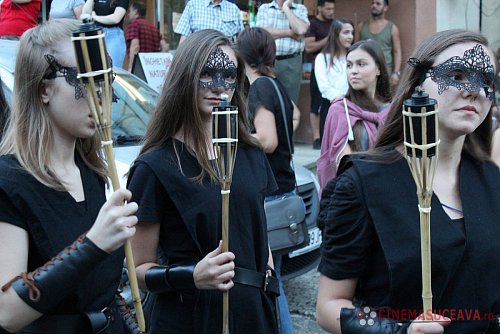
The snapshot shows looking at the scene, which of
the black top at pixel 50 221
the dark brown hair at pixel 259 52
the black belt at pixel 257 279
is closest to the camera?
the black top at pixel 50 221

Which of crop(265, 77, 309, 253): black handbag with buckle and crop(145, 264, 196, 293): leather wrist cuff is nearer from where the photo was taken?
crop(145, 264, 196, 293): leather wrist cuff

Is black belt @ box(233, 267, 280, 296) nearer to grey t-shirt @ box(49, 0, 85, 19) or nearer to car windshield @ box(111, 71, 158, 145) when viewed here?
car windshield @ box(111, 71, 158, 145)

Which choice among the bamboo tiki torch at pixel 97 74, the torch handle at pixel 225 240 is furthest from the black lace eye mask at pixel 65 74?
the torch handle at pixel 225 240

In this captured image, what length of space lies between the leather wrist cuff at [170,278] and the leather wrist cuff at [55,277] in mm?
584

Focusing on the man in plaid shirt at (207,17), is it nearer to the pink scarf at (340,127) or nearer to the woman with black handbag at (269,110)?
the woman with black handbag at (269,110)

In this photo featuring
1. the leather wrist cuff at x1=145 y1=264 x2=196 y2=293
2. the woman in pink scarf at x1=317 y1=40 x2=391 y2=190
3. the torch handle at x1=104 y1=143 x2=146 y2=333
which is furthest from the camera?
the woman in pink scarf at x1=317 y1=40 x2=391 y2=190

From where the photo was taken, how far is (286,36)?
9797 millimetres

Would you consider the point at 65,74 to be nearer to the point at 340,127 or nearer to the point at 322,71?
the point at 340,127

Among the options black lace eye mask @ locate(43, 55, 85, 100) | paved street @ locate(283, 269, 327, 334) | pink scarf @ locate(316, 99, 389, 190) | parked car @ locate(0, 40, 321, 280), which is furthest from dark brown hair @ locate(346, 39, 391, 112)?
black lace eye mask @ locate(43, 55, 85, 100)

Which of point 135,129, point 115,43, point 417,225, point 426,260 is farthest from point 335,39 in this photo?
point 426,260

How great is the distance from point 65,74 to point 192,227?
2.59 feet

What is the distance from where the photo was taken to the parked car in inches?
201

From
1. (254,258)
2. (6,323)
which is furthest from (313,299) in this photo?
(6,323)

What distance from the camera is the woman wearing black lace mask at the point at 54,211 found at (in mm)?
2273
